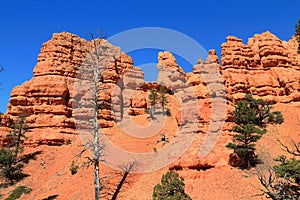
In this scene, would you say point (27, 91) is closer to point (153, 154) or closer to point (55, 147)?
point (55, 147)

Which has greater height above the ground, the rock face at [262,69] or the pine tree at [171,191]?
the rock face at [262,69]

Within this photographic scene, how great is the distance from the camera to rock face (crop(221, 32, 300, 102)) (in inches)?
2167

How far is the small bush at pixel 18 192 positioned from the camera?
1361 inches

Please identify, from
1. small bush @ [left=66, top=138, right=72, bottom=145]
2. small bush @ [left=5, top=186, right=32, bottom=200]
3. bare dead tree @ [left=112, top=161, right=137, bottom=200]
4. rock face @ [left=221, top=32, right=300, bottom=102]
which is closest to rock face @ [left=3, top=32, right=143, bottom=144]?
small bush @ [left=66, top=138, right=72, bottom=145]

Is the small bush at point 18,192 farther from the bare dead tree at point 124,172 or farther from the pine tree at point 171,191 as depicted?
the pine tree at point 171,191

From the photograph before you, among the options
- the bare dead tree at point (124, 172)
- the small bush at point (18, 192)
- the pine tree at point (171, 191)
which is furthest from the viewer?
the small bush at point (18, 192)

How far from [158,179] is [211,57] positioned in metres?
38.2

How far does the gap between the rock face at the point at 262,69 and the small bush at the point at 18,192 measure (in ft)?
127

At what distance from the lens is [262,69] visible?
59.9 meters

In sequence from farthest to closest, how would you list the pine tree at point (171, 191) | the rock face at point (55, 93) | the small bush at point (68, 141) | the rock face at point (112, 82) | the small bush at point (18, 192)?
the rock face at point (112, 82), the rock face at point (55, 93), the small bush at point (68, 141), the small bush at point (18, 192), the pine tree at point (171, 191)

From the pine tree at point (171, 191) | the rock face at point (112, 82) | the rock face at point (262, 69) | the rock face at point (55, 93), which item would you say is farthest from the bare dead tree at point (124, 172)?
the rock face at point (262, 69)

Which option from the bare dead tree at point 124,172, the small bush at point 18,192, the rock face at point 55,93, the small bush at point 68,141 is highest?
the rock face at point 55,93

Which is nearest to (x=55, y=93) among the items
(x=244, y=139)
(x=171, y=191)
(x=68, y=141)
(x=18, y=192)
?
(x=68, y=141)

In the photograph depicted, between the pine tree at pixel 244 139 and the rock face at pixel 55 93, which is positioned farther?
the rock face at pixel 55 93
